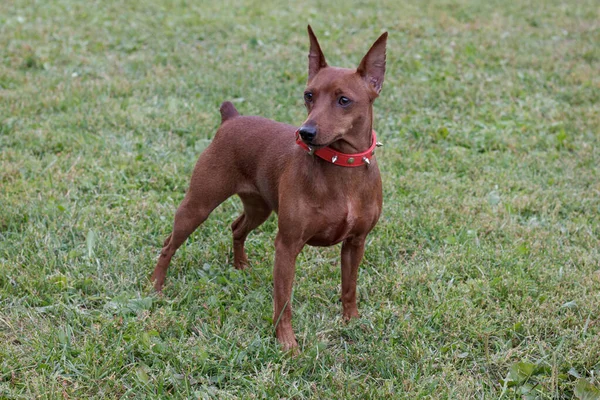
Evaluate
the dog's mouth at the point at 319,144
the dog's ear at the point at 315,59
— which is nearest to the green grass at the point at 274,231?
the dog's mouth at the point at 319,144

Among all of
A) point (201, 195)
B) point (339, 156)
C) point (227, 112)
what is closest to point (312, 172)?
point (339, 156)

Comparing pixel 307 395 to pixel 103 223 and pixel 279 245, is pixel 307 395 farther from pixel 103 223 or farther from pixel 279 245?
pixel 103 223

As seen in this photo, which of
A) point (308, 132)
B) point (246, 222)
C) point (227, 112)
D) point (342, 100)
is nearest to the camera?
point (308, 132)

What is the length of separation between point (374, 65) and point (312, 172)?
62cm

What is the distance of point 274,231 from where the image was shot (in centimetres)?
486

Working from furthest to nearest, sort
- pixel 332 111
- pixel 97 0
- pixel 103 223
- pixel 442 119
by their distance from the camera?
1. pixel 97 0
2. pixel 442 119
3. pixel 103 223
4. pixel 332 111

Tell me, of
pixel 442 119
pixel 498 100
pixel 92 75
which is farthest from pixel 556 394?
pixel 92 75

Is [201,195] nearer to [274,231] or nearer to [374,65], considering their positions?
[274,231]

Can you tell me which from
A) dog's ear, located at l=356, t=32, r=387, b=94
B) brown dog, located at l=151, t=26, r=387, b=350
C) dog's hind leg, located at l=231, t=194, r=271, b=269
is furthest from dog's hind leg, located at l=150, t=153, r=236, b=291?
dog's ear, located at l=356, t=32, r=387, b=94

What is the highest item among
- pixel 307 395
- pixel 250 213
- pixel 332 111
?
pixel 332 111

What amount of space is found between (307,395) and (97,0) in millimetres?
9493

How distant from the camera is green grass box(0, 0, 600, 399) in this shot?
11.0 ft

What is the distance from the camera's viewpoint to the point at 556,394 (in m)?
3.21

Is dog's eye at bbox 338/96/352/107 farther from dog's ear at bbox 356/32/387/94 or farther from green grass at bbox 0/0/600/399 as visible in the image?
green grass at bbox 0/0/600/399
